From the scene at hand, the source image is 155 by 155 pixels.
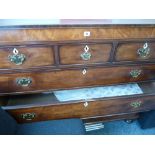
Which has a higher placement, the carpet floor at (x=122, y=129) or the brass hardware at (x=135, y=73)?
the brass hardware at (x=135, y=73)

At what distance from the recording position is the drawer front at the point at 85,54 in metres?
0.82

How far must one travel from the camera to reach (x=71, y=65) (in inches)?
34.8

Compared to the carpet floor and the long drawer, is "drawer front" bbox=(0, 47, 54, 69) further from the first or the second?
the carpet floor

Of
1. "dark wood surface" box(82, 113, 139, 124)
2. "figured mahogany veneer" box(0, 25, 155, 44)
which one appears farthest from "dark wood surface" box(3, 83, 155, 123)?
"figured mahogany veneer" box(0, 25, 155, 44)

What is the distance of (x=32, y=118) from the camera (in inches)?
41.3

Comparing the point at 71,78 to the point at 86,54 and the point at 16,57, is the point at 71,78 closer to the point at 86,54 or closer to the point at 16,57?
the point at 86,54

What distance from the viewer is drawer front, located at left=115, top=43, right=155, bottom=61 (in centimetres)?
87

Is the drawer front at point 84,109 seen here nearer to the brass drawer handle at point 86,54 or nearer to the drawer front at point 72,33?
the brass drawer handle at point 86,54

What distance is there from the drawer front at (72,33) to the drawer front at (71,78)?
204 mm

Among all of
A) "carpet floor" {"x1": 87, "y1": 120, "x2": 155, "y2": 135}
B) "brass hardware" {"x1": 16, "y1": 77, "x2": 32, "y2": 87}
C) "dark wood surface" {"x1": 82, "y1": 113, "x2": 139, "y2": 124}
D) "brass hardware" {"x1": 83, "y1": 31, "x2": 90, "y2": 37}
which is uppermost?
"brass hardware" {"x1": 83, "y1": 31, "x2": 90, "y2": 37}

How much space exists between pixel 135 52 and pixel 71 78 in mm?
367

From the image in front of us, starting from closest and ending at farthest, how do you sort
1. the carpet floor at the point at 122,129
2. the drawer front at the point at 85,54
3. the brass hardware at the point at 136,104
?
1. the drawer front at the point at 85,54
2. the brass hardware at the point at 136,104
3. the carpet floor at the point at 122,129

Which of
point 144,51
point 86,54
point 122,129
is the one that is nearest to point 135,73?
point 144,51

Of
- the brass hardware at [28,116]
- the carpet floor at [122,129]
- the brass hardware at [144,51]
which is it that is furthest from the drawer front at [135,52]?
the carpet floor at [122,129]
